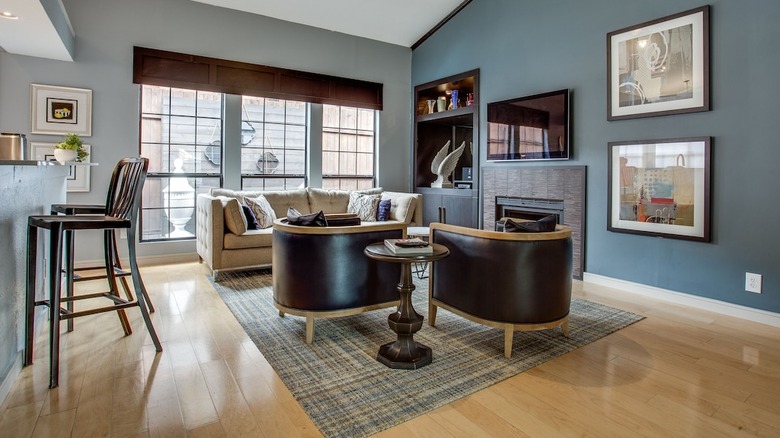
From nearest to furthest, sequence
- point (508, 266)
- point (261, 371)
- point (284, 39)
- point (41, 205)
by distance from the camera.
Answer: point (261, 371) → point (508, 266) → point (41, 205) → point (284, 39)

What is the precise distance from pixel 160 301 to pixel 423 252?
2423mm

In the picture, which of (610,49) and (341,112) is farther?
(341,112)

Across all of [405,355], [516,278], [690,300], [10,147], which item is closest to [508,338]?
[516,278]

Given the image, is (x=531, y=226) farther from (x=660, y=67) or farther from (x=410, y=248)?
(x=660, y=67)

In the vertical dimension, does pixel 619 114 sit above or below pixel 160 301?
above

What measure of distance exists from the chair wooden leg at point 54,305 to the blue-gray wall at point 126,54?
290 cm

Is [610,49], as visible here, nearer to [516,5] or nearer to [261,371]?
[516,5]

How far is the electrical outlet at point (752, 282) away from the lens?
324 cm

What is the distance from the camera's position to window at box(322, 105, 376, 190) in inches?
247

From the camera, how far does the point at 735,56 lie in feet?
10.8

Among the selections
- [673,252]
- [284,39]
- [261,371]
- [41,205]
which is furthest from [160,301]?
[673,252]

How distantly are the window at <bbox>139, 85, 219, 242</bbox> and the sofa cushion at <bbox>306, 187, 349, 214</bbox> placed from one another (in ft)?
3.96

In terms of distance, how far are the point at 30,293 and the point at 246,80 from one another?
3.86 meters

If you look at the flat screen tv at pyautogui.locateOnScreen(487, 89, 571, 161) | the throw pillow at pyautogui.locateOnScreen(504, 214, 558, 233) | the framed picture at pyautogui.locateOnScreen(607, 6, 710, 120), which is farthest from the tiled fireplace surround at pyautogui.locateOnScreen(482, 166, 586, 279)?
the throw pillow at pyautogui.locateOnScreen(504, 214, 558, 233)
